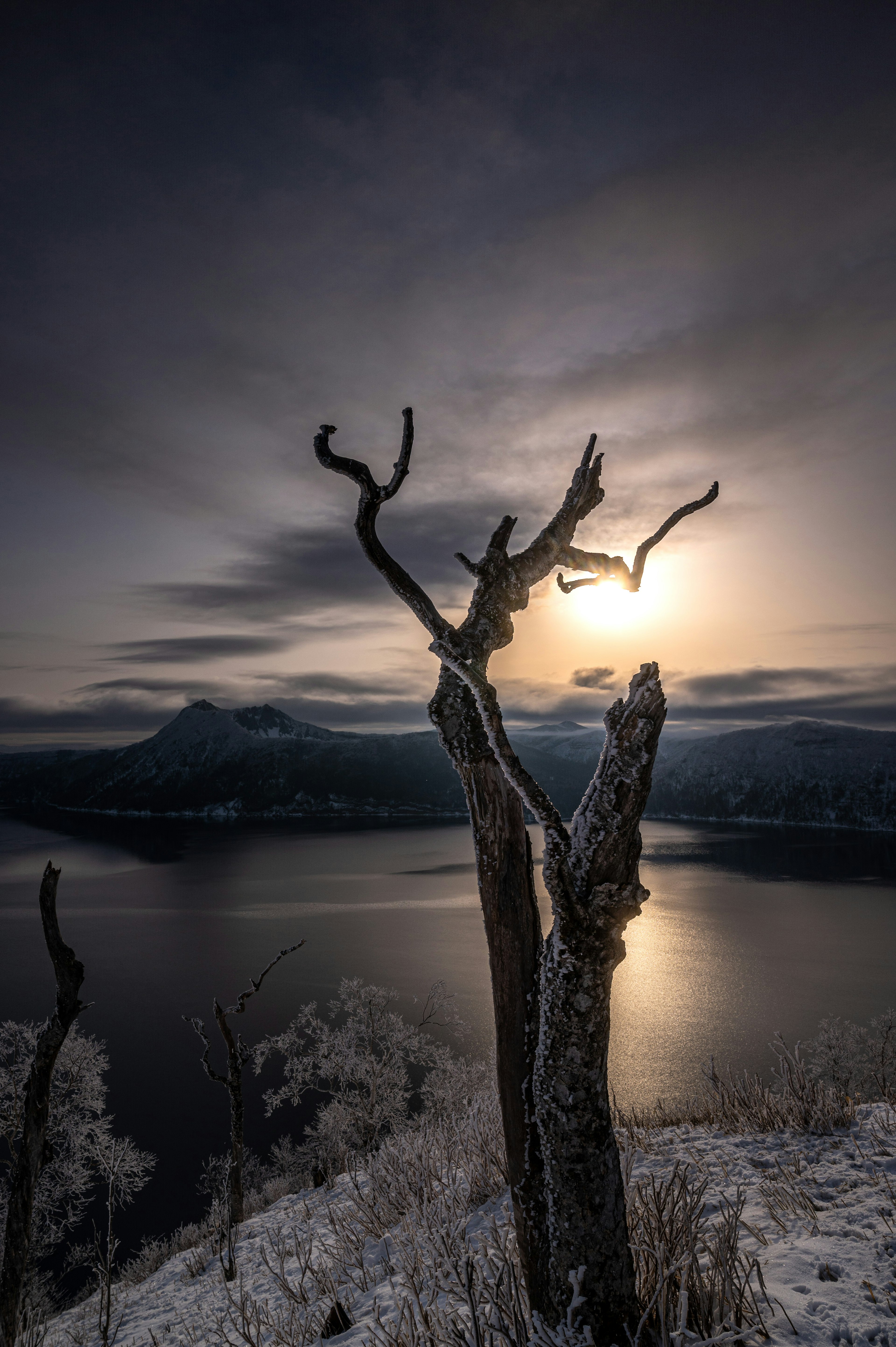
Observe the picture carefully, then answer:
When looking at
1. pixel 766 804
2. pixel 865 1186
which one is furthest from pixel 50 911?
pixel 766 804

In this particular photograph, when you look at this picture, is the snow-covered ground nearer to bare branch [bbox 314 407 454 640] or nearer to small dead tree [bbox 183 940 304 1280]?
bare branch [bbox 314 407 454 640]

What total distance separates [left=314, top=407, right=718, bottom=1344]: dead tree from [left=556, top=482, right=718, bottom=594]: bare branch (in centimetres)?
44

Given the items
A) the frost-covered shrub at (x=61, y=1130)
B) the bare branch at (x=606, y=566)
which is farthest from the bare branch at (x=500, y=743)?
the frost-covered shrub at (x=61, y=1130)

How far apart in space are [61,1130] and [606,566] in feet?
82.0

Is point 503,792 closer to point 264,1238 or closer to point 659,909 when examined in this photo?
point 264,1238

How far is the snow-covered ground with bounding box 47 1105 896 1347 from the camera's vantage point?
3.27 m

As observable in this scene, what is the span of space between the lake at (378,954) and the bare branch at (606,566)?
18.2m

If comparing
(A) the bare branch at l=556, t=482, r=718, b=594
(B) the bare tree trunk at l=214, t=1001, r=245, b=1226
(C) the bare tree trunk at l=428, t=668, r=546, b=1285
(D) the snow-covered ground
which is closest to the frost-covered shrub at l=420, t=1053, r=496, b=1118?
(B) the bare tree trunk at l=214, t=1001, r=245, b=1226

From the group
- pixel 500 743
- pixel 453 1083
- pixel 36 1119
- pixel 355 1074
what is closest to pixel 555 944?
pixel 500 743

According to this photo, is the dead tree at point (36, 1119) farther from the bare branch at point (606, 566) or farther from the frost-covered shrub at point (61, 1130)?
the frost-covered shrub at point (61, 1130)

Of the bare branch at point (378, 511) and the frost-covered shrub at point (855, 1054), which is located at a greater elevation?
the bare branch at point (378, 511)

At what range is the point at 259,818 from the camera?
627 ft

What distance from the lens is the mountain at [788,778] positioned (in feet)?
485

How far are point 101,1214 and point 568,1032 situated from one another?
35202mm
